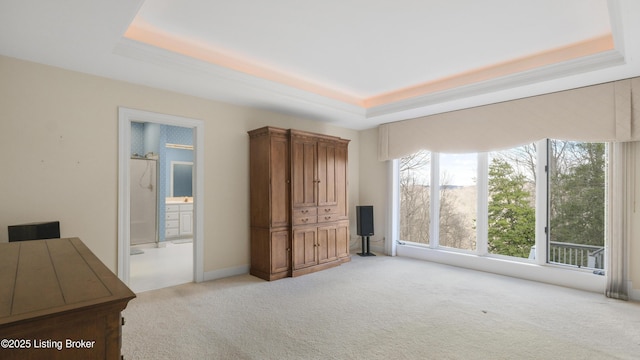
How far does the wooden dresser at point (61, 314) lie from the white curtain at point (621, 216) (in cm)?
487

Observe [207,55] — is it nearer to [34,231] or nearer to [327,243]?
[34,231]

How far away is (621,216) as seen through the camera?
11.7 feet

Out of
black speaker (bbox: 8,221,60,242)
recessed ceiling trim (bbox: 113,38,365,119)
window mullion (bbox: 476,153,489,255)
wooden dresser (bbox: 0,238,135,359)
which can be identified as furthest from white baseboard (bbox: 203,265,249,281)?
window mullion (bbox: 476,153,489,255)

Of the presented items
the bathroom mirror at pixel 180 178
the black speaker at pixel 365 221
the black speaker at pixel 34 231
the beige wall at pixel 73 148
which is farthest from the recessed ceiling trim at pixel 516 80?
the bathroom mirror at pixel 180 178

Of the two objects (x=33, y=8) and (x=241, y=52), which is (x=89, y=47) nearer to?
(x=33, y=8)

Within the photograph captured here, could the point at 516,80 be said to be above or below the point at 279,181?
above

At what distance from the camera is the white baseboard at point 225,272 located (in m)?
4.11

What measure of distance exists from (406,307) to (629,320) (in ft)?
6.89

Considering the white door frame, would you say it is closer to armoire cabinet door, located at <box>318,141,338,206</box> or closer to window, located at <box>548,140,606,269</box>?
armoire cabinet door, located at <box>318,141,338,206</box>

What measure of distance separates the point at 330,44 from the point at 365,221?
11.2ft

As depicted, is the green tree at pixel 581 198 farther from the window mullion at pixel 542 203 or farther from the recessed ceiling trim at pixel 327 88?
the recessed ceiling trim at pixel 327 88

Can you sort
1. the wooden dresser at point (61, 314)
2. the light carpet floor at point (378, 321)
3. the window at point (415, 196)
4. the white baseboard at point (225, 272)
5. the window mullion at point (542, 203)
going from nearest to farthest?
A: the wooden dresser at point (61, 314) → the light carpet floor at point (378, 321) → the white baseboard at point (225, 272) → the window mullion at point (542, 203) → the window at point (415, 196)

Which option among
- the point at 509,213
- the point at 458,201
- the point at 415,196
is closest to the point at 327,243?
the point at 415,196

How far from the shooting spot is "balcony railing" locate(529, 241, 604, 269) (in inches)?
152
